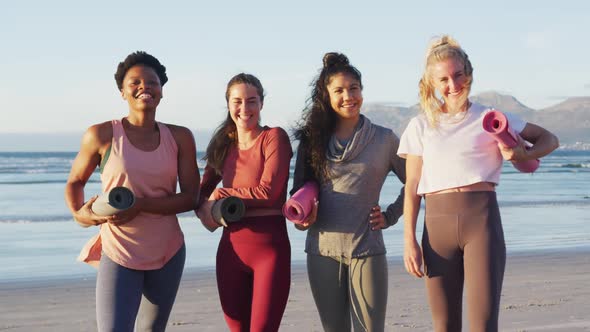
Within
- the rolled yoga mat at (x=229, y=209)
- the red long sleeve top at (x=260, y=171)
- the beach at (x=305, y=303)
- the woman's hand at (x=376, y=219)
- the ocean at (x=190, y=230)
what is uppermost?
the red long sleeve top at (x=260, y=171)

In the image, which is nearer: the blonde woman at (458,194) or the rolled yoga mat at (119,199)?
the blonde woman at (458,194)

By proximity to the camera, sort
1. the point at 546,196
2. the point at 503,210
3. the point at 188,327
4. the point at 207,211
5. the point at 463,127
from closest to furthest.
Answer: the point at 463,127, the point at 207,211, the point at 188,327, the point at 503,210, the point at 546,196

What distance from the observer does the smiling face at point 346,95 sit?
4727 millimetres

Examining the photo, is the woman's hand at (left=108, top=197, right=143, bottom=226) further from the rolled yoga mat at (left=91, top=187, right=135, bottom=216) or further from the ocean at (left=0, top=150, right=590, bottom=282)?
the ocean at (left=0, top=150, right=590, bottom=282)

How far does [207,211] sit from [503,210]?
15475 mm

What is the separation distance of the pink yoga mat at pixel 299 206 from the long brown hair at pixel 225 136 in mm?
500

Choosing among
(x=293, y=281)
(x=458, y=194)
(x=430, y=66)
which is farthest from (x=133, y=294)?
(x=293, y=281)

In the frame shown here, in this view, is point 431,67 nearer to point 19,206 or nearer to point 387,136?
point 387,136

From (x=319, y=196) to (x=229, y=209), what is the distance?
20.4 inches

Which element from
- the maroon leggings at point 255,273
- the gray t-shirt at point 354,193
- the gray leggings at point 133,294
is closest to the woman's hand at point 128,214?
the gray leggings at point 133,294

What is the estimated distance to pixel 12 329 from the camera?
289 inches

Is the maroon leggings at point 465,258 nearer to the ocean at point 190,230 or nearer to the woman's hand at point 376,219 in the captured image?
the woman's hand at point 376,219

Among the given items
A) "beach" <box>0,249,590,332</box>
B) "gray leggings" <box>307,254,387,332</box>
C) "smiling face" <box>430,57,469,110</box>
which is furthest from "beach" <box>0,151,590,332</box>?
"smiling face" <box>430,57,469,110</box>

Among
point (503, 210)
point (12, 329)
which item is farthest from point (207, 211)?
point (503, 210)
